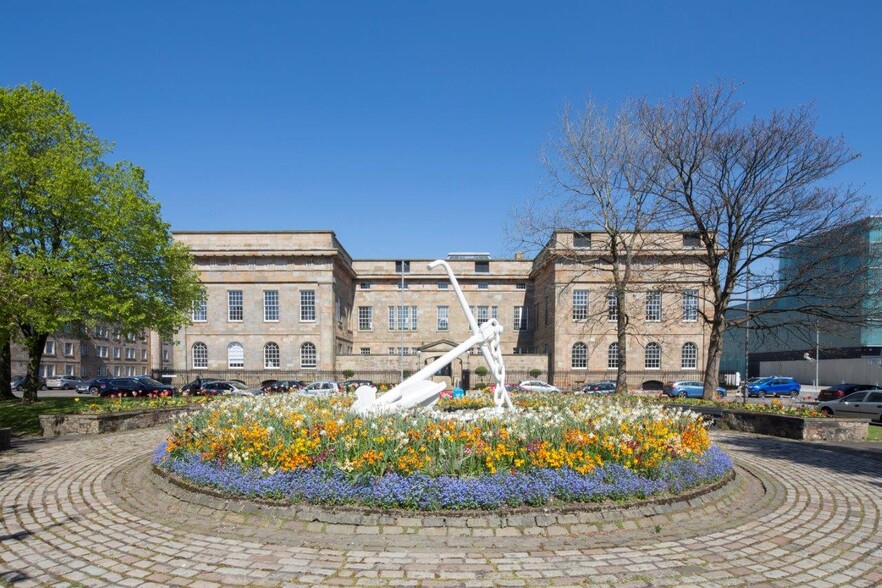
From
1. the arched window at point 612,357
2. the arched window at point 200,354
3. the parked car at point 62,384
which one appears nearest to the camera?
the arched window at point 612,357

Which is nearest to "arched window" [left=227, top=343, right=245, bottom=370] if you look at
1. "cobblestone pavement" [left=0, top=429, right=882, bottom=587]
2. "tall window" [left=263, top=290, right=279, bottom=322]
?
"tall window" [left=263, top=290, right=279, bottom=322]

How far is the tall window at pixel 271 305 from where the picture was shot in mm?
45469

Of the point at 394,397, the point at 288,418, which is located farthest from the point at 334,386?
the point at 288,418

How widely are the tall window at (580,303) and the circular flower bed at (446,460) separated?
36564 millimetres

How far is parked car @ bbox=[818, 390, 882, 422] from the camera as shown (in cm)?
2128

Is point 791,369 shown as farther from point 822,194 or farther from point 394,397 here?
point 394,397

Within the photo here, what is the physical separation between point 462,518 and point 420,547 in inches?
30.7

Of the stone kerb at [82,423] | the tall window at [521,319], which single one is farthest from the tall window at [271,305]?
the stone kerb at [82,423]

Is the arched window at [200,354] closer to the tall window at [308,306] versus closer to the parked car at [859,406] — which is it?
the tall window at [308,306]

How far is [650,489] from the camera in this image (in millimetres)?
7379

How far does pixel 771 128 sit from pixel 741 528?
18.3 meters

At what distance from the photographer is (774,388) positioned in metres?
42.2

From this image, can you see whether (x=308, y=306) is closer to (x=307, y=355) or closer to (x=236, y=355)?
(x=307, y=355)

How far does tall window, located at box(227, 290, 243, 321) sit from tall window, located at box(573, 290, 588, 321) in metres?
31.0
